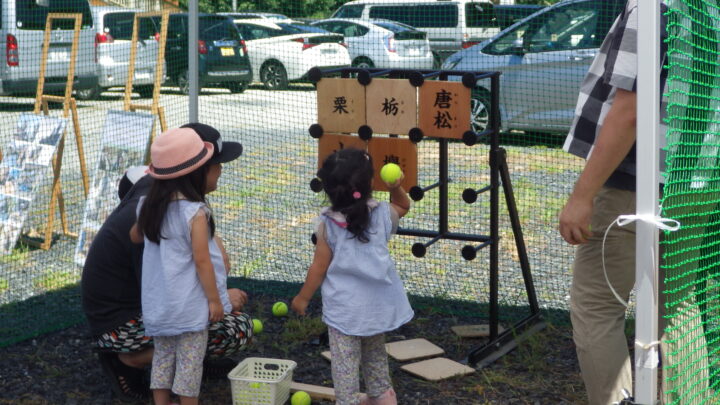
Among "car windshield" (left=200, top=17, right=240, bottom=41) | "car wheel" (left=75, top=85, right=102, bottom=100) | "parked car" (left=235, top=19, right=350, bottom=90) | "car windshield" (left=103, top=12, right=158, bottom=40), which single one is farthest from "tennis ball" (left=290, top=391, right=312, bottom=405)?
"car windshield" (left=103, top=12, right=158, bottom=40)

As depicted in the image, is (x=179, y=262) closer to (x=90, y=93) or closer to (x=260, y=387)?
(x=260, y=387)

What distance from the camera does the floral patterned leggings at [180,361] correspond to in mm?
3408

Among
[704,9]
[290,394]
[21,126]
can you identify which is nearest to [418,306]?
[290,394]

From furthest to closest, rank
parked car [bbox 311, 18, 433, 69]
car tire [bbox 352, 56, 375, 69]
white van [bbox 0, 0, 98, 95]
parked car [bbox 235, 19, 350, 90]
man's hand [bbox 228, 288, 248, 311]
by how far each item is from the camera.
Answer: white van [bbox 0, 0, 98, 95] < car tire [bbox 352, 56, 375, 69] < parked car [bbox 311, 18, 433, 69] < parked car [bbox 235, 19, 350, 90] < man's hand [bbox 228, 288, 248, 311]

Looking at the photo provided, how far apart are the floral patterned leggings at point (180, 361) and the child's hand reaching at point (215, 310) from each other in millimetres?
73

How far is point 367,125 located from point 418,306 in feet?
4.61

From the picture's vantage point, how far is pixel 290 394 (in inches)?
152

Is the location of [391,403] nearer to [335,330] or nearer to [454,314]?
[335,330]

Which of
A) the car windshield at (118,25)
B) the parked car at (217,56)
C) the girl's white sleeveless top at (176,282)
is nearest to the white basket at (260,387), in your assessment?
the girl's white sleeveless top at (176,282)

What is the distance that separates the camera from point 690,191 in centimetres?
273

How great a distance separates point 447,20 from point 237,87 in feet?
6.11

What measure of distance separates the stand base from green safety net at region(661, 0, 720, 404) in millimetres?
1256

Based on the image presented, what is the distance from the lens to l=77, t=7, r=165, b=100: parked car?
9.96 meters

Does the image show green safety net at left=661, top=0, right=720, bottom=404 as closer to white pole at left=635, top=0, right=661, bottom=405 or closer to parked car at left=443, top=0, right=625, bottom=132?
white pole at left=635, top=0, right=661, bottom=405
